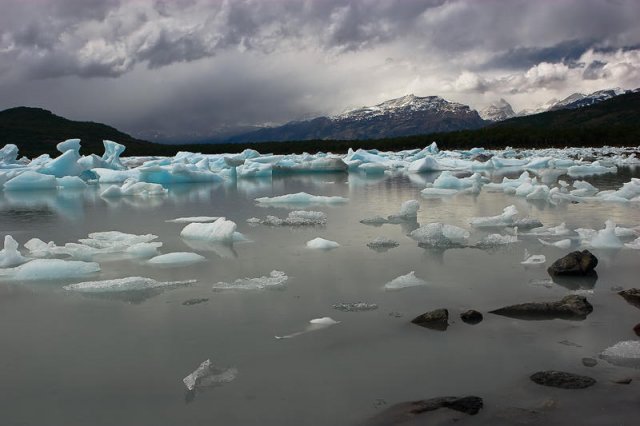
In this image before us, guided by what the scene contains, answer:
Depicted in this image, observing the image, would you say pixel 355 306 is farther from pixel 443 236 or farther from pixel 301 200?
pixel 301 200

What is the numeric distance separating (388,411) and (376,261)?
2821 mm

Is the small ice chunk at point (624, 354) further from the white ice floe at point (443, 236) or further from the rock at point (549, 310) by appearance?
the white ice floe at point (443, 236)

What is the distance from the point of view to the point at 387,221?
773 cm

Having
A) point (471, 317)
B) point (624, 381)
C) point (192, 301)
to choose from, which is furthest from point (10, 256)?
point (624, 381)

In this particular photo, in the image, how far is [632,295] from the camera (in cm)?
400

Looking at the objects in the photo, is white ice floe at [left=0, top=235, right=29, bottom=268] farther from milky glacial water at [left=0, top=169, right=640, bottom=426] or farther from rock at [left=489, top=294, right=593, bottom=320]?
rock at [left=489, top=294, right=593, bottom=320]

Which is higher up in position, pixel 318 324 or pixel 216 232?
pixel 216 232

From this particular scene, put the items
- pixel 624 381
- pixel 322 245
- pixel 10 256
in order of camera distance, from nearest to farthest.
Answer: pixel 624 381 < pixel 10 256 < pixel 322 245

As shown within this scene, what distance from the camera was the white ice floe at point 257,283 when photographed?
173 inches

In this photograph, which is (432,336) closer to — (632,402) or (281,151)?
(632,402)

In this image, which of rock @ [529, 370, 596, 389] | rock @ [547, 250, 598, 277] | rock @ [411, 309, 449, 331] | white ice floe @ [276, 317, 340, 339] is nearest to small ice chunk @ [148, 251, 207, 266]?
white ice floe @ [276, 317, 340, 339]

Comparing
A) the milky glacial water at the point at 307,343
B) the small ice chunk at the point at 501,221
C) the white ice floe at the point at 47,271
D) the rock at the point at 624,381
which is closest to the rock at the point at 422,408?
the milky glacial water at the point at 307,343

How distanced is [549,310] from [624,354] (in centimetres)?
67

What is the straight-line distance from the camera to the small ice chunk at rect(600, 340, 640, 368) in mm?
2930
